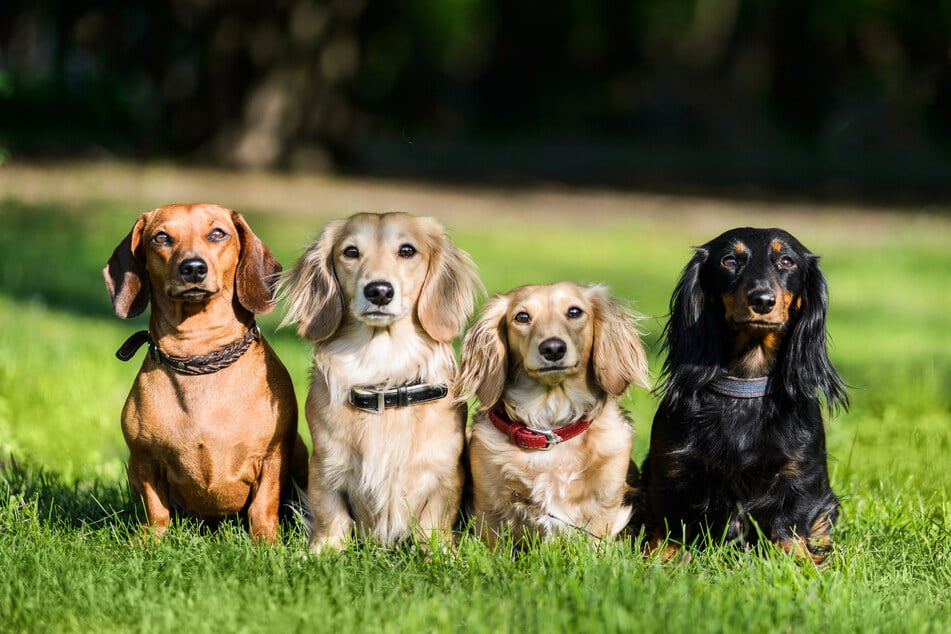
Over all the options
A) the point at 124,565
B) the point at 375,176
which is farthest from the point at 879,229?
the point at 124,565

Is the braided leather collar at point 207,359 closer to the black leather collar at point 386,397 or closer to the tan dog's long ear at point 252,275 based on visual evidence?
the tan dog's long ear at point 252,275

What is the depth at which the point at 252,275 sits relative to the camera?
14.1 ft

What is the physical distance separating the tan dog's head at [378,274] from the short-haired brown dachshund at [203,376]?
0.14 meters

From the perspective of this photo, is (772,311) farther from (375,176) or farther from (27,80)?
(27,80)

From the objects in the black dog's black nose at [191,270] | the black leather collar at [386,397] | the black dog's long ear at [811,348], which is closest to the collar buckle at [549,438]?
the black leather collar at [386,397]

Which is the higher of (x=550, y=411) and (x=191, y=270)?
(x=191, y=270)

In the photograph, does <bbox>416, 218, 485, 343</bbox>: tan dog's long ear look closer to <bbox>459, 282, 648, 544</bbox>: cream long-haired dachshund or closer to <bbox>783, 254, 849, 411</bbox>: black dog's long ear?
<bbox>459, 282, 648, 544</bbox>: cream long-haired dachshund

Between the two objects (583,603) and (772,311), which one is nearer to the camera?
(583,603)

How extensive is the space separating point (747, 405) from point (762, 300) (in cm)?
42

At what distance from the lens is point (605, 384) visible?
14.2 feet

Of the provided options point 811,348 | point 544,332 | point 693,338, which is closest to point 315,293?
point 544,332

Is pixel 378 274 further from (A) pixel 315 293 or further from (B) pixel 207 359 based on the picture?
(B) pixel 207 359

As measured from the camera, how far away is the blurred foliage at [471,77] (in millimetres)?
20766

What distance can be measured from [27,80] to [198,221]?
27812 millimetres
